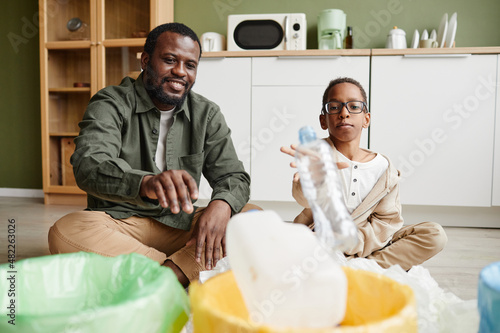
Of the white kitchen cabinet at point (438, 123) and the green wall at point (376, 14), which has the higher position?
the green wall at point (376, 14)

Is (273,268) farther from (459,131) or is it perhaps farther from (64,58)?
(64,58)

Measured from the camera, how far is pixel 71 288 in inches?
23.1

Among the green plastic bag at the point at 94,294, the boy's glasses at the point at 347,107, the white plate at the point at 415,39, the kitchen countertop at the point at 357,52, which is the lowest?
the green plastic bag at the point at 94,294

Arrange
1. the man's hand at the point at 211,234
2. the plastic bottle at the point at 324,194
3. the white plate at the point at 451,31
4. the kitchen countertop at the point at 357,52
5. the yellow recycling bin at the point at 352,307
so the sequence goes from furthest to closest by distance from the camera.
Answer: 1. the white plate at the point at 451,31
2. the kitchen countertop at the point at 357,52
3. the man's hand at the point at 211,234
4. the plastic bottle at the point at 324,194
5. the yellow recycling bin at the point at 352,307

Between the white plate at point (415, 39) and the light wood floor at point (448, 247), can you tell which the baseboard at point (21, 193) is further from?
the white plate at point (415, 39)

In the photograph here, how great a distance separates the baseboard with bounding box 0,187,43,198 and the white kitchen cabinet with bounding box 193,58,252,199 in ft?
5.20

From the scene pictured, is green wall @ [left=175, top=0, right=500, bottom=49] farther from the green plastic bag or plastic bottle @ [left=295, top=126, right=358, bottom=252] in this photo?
the green plastic bag

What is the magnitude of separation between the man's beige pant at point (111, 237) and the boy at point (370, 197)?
1.32ft

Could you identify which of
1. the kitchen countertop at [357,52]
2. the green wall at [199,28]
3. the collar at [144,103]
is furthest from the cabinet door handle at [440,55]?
the collar at [144,103]

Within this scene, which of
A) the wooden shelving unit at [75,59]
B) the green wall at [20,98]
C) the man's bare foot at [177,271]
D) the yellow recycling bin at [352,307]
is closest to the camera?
the yellow recycling bin at [352,307]

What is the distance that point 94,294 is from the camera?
592 mm

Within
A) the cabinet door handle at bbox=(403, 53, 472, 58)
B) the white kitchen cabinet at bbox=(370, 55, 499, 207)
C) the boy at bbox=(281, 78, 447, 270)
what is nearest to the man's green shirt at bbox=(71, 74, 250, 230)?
the boy at bbox=(281, 78, 447, 270)

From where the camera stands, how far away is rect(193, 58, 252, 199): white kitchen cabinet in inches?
98.3

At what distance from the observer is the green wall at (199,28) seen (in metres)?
2.75
